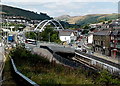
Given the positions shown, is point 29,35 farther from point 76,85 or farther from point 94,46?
point 76,85

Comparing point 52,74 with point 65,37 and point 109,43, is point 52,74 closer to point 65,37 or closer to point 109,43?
point 109,43

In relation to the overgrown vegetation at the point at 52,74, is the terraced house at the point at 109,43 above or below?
below

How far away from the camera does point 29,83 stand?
515 cm

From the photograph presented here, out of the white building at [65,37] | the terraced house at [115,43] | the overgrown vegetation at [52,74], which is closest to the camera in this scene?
the overgrown vegetation at [52,74]

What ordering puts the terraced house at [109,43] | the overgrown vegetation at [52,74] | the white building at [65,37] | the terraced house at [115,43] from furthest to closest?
1. the white building at [65,37]
2. the terraced house at [109,43]
3. the terraced house at [115,43]
4. the overgrown vegetation at [52,74]

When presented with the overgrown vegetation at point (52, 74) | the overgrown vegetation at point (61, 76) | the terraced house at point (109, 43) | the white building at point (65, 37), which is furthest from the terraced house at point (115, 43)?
the white building at point (65, 37)

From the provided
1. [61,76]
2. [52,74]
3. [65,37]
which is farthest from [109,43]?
[65,37]

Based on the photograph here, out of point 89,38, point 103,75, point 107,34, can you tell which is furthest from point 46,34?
point 103,75

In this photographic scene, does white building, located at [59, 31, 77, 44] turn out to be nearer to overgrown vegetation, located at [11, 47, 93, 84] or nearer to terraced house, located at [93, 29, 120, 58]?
terraced house, located at [93, 29, 120, 58]

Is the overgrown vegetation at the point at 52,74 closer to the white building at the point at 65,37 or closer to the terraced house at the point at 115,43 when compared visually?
the terraced house at the point at 115,43

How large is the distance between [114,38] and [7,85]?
135ft

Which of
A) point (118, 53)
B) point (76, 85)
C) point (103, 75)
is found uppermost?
point (76, 85)

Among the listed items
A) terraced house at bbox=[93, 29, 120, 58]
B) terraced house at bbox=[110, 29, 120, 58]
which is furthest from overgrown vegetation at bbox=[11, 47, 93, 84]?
terraced house at bbox=[93, 29, 120, 58]

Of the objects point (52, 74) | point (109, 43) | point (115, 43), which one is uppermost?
point (52, 74)
